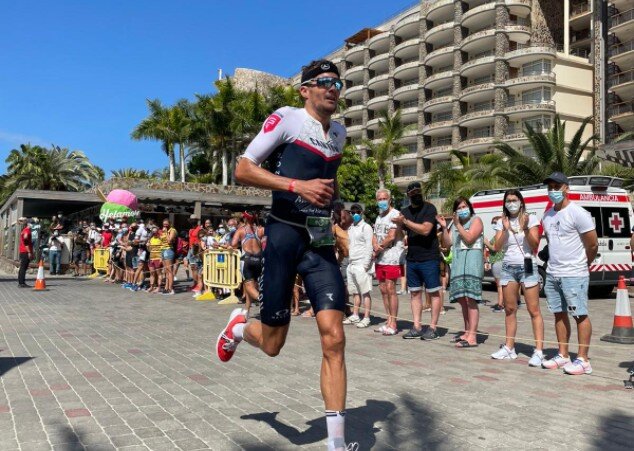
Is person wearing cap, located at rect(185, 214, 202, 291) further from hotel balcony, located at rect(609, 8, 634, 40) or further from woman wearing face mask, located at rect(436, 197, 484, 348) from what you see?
hotel balcony, located at rect(609, 8, 634, 40)

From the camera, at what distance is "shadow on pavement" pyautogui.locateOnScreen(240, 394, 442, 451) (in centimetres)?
354

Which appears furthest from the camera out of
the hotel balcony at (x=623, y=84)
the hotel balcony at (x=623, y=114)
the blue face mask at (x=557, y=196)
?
the hotel balcony at (x=623, y=84)

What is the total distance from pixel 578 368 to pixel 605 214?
9764mm

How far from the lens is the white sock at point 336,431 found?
2.97 metres

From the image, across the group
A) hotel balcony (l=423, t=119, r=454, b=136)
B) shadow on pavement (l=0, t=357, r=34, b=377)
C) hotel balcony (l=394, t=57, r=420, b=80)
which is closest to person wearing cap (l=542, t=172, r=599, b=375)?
shadow on pavement (l=0, t=357, r=34, b=377)

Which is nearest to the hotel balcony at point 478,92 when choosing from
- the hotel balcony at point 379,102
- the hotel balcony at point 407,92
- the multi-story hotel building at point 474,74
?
the multi-story hotel building at point 474,74

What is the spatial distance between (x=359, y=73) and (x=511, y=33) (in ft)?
76.1

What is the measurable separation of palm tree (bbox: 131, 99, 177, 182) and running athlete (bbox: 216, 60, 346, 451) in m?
51.8

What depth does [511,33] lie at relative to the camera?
2174 inches

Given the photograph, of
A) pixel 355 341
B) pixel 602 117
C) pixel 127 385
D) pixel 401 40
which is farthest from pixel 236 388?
pixel 401 40

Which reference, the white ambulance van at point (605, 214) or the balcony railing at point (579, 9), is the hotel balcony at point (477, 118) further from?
the white ambulance van at point (605, 214)

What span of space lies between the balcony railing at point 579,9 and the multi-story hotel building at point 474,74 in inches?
12.2

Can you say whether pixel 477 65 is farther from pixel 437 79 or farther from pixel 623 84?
pixel 623 84

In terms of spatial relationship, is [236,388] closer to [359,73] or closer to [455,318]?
[455,318]
